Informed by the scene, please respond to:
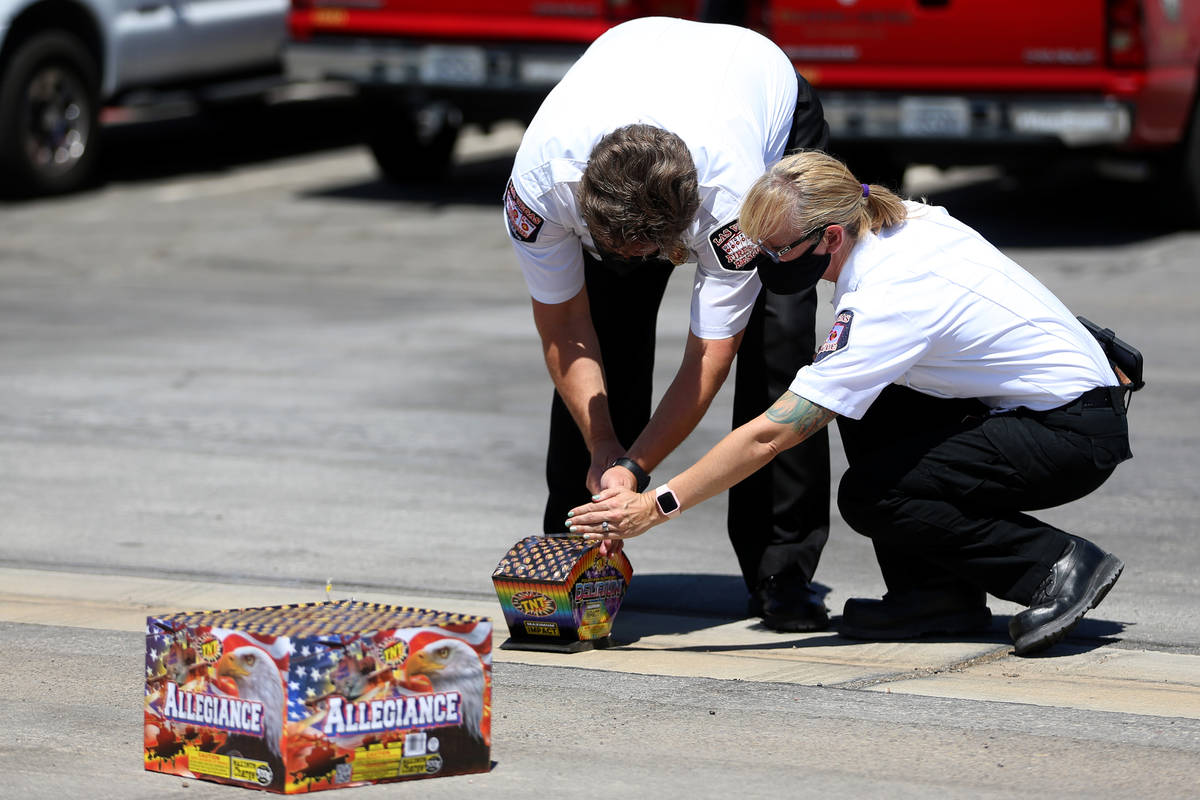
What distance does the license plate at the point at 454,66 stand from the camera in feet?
38.6

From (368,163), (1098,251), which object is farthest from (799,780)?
(368,163)

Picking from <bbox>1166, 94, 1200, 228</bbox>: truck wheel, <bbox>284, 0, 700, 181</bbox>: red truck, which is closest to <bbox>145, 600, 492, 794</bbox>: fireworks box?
<bbox>1166, 94, 1200, 228</bbox>: truck wheel

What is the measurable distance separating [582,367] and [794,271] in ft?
2.18

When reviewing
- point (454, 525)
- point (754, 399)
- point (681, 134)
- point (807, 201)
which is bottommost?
point (454, 525)

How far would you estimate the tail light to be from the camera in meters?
10.0

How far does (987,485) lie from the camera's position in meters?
4.48

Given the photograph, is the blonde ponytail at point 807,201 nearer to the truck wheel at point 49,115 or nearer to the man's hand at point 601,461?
the man's hand at point 601,461

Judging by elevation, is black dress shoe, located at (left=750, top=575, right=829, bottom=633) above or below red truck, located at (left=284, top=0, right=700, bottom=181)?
below

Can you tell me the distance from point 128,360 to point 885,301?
508cm

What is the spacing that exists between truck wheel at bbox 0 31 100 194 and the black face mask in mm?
8895

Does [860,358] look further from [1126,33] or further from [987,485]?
[1126,33]

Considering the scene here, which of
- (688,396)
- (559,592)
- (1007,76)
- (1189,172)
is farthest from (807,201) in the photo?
(1189,172)

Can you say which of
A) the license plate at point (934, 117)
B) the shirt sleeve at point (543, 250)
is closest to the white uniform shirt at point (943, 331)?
the shirt sleeve at point (543, 250)

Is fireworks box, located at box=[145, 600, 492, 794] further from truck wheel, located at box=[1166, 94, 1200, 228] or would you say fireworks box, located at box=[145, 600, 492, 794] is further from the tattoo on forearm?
truck wheel, located at box=[1166, 94, 1200, 228]
